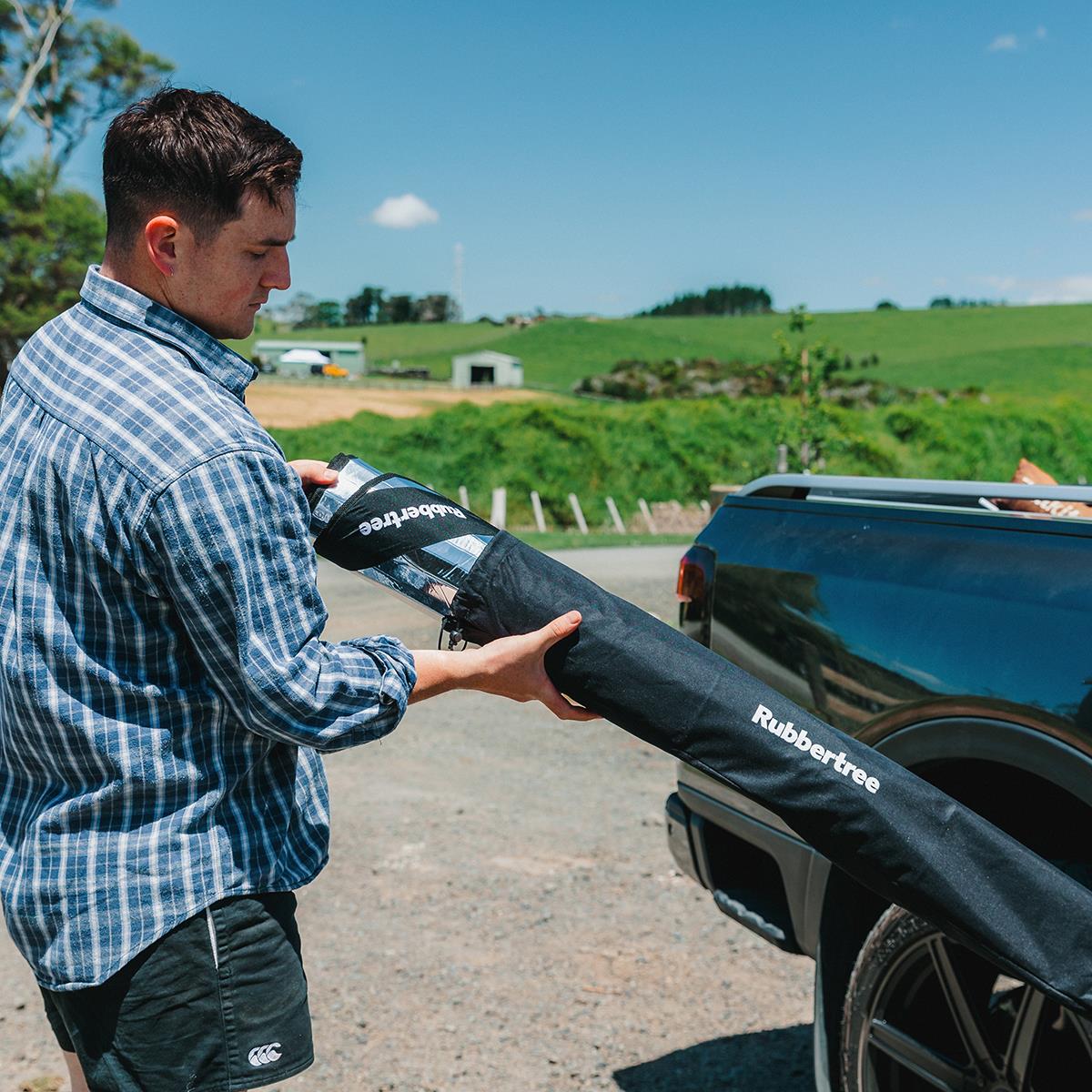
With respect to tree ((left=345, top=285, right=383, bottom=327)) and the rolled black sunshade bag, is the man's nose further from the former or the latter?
tree ((left=345, top=285, right=383, bottom=327))

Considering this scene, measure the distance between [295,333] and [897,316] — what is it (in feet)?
152

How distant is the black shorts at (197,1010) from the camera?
177 centimetres

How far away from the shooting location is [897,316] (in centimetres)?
9200

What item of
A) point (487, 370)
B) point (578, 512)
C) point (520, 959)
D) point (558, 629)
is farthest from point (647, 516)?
point (487, 370)

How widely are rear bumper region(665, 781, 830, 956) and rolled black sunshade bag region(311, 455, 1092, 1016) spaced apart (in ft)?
2.14

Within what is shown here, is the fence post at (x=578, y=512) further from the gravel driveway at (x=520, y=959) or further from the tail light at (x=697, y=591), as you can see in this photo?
the tail light at (x=697, y=591)

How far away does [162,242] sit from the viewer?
1.71 m

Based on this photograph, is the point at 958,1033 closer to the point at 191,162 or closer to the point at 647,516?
the point at 191,162

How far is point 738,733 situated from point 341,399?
161ft

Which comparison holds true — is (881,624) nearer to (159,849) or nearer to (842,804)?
(842,804)

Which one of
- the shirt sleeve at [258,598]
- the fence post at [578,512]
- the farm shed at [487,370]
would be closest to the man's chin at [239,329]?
the shirt sleeve at [258,598]

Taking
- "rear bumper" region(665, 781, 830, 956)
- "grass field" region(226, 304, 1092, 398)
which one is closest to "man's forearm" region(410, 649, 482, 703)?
"rear bumper" region(665, 781, 830, 956)

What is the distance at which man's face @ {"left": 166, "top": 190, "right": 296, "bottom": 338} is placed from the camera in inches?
67.5

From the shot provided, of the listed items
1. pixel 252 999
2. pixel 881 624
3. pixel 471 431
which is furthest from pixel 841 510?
pixel 471 431
